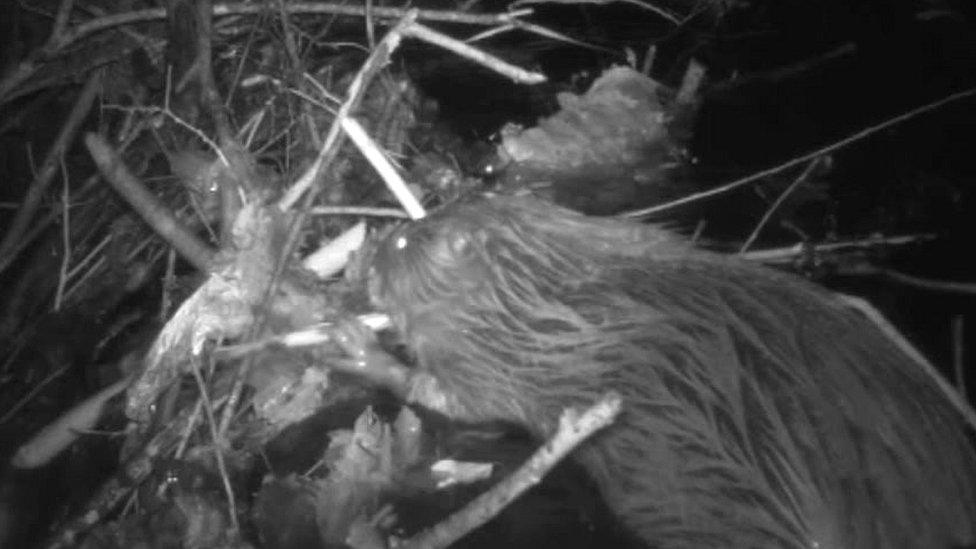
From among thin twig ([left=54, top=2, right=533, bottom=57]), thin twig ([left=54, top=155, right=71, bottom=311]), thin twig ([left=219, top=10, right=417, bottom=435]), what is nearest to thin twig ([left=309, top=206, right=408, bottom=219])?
thin twig ([left=219, top=10, right=417, bottom=435])

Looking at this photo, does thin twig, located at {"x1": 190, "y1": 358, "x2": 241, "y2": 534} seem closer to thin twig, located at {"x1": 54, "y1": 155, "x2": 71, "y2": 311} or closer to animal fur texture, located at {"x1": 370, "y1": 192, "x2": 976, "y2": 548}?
animal fur texture, located at {"x1": 370, "y1": 192, "x2": 976, "y2": 548}

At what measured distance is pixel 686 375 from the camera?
2.12 metres

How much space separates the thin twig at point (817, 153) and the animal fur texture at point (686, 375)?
182 mm

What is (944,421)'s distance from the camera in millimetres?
2004

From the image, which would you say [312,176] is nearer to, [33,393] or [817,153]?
[33,393]

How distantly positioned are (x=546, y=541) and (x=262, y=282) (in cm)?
87

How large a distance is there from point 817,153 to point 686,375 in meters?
0.71

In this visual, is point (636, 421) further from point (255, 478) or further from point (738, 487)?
point (255, 478)

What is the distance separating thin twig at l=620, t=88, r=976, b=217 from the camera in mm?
2486

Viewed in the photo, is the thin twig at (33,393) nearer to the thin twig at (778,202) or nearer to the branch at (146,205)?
the branch at (146,205)

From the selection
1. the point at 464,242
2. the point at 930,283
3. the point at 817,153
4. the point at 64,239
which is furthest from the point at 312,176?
the point at 930,283

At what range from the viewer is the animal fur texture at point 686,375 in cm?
191

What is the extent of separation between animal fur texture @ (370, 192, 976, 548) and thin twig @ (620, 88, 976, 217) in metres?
0.18

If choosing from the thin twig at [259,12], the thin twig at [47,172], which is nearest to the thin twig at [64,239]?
the thin twig at [47,172]
